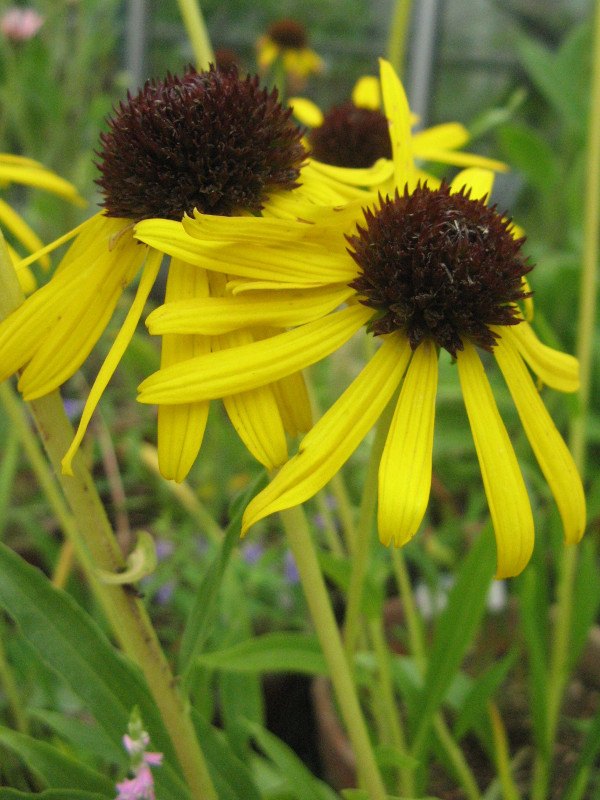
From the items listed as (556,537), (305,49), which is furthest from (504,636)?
(305,49)

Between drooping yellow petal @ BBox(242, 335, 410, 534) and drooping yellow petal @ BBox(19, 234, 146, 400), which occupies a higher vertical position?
drooping yellow petal @ BBox(19, 234, 146, 400)

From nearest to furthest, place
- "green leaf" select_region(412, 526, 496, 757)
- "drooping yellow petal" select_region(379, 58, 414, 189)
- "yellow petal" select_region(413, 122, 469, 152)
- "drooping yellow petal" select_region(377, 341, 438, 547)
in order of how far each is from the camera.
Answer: "drooping yellow petal" select_region(377, 341, 438, 547), "drooping yellow petal" select_region(379, 58, 414, 189), "green leaf" select_region(412, 526, 496, 757), "yellow petal" select_region(413, 122, 469, 152)

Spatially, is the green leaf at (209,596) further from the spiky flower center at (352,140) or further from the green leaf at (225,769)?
the spiky flower center at (352,140)

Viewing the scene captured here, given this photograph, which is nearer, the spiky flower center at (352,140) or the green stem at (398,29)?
the green stem at (398,29)

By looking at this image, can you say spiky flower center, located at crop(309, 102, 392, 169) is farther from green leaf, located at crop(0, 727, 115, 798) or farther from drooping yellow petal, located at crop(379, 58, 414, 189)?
green leaf, located at crop(0, 727, 115, 798)

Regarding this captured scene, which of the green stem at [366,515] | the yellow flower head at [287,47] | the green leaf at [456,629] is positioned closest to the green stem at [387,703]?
the green leaf at [456,629]

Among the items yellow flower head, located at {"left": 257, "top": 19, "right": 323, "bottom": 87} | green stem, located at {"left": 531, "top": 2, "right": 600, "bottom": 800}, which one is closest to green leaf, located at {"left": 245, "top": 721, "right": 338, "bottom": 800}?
green stem, located at {"left": 531, "top": 2, "right": 600, "bottom": 800}
